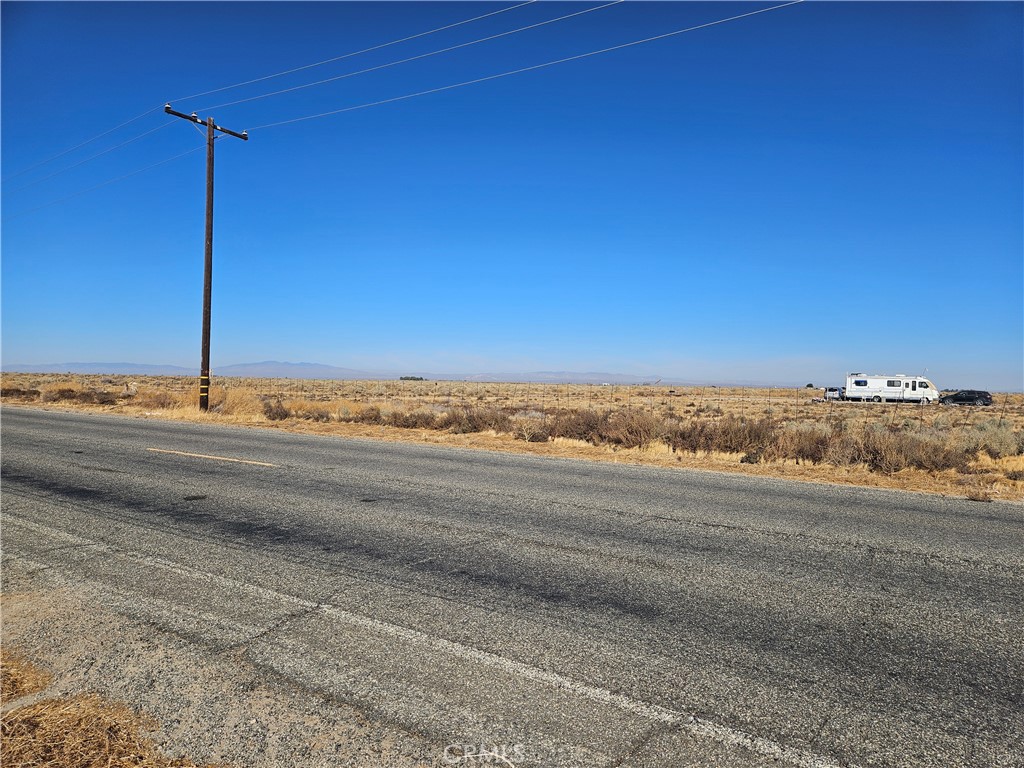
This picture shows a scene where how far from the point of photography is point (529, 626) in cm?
401

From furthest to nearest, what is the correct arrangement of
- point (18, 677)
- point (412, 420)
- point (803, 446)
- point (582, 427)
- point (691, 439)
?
point (412, 420) < point (582, 427) < point (691, 439) < point (803, 446) < point (18, 677)

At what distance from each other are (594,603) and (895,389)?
5656 centimetres

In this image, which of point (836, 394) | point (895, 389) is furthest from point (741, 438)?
point (836, 394)

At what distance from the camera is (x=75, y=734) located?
9.14 ft

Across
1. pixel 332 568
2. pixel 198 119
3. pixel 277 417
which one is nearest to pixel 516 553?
pixel 332 568

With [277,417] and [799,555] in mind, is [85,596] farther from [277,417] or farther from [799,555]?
[277,417]

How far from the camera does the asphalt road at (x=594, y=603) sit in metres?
2.92

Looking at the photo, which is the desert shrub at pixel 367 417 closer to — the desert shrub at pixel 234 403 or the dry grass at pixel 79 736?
the desert shrub at pixel 234 403

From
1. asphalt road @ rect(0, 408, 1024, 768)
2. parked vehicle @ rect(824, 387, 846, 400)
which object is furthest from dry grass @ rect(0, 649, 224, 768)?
parked vehicle @ rect(824, 387, 846, 400)

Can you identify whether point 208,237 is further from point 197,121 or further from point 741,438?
point 741,438

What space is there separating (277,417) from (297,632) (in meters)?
19.7

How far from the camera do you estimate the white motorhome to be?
51503 mm

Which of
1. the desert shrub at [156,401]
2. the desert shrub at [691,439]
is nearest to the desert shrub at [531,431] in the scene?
the desert shrub at [691,439]

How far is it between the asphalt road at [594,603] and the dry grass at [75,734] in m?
Result: 0.68
